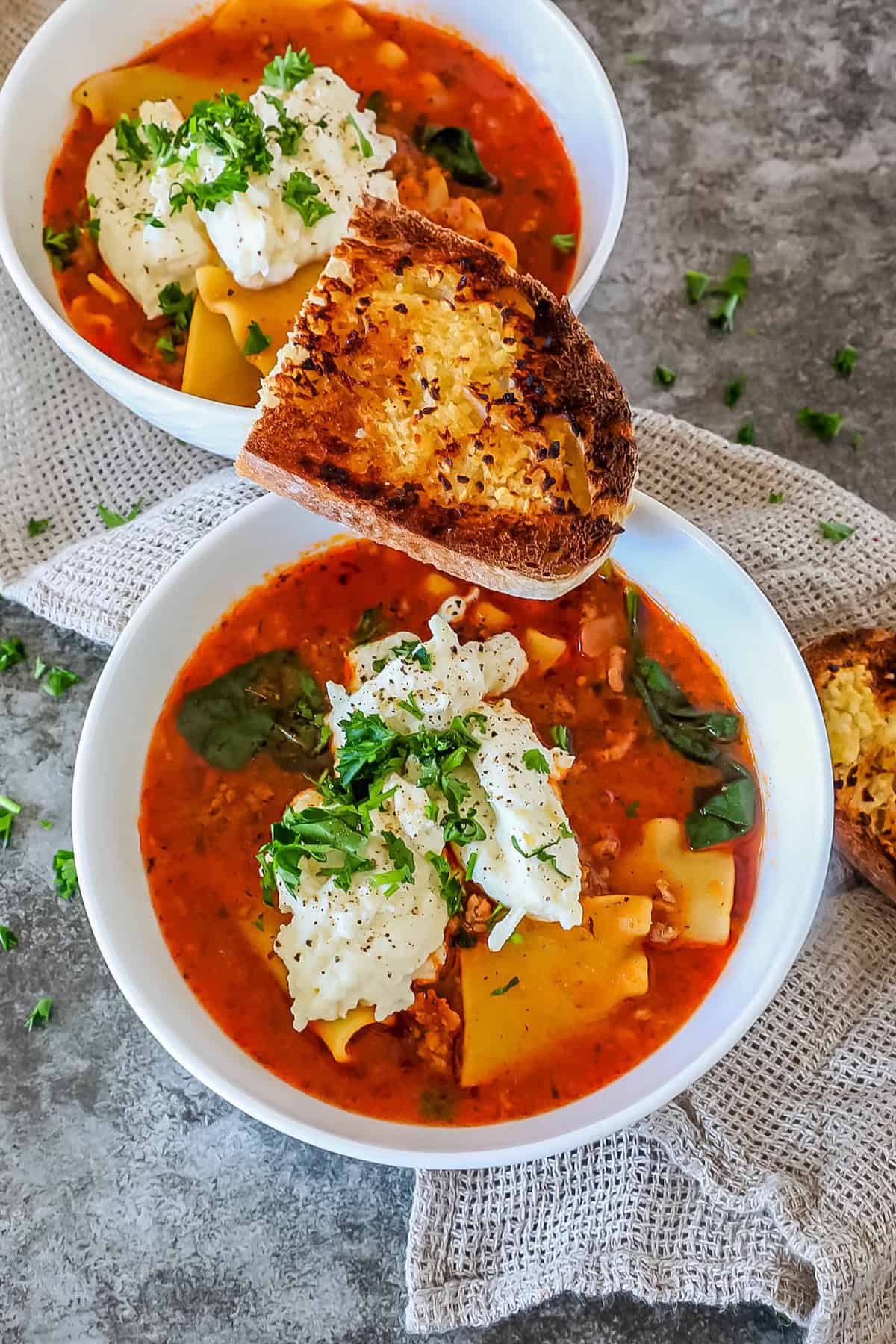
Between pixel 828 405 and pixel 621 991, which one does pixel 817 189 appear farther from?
pixel 621 991

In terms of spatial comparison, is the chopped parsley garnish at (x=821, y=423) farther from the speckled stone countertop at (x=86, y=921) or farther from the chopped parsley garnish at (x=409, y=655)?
the chopped parsley garnish at (x=409, y=655)

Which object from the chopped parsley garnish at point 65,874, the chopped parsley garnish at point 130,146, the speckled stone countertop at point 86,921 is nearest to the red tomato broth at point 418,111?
the chopped parsley garnish at point 130,146

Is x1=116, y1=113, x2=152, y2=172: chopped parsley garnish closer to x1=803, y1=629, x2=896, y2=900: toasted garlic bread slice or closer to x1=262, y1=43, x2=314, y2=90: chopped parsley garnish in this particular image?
x1=262, y1=43, x2=314, y2=90: chopped parsley garnish

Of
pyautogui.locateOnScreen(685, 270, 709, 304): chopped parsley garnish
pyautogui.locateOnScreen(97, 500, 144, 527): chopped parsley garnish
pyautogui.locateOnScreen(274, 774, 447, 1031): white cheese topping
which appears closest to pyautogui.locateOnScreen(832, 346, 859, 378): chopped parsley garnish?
pyautogui.locateOnScreen(685, 270, 709, 304): chopped parsley garnish

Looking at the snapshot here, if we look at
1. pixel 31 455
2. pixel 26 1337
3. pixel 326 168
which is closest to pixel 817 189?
pixel 326 168

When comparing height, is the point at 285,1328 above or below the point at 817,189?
below

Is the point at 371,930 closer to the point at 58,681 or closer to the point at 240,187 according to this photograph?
the point at 58,681

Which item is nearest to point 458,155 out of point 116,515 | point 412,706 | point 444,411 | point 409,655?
point 444,411
